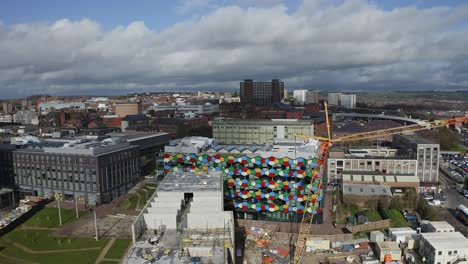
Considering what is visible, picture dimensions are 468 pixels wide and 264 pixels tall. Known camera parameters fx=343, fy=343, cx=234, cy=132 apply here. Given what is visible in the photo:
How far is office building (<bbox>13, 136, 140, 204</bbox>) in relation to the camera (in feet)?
210

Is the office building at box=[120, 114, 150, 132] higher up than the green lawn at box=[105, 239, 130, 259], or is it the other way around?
the office building at box=[120, 114, 150, 132]

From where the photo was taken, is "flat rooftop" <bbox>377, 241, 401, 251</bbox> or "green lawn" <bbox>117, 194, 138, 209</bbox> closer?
"flat rooftop" <bbox>377, 241, 401, 251</bbox>

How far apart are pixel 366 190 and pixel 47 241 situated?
5328 centimetres

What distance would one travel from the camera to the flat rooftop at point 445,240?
133 feet

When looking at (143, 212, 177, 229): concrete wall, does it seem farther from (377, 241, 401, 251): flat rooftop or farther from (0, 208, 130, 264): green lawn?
(377, 241, 401, 251): flat rooftop

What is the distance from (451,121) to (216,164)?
127 feet

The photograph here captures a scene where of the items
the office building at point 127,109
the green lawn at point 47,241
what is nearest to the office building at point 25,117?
the office building at point 127,109

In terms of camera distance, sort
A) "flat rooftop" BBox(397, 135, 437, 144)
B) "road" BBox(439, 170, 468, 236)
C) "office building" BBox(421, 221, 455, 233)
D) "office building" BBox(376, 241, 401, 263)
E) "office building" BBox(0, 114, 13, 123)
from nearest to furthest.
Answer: "office building" BBox(376, 241, 401, 263), "office building" BBox(421, 221, 455, 233), "road" BBox(439, 170, 468, 236), "flat rooftop" BBox(397, 135, 437, 144), "office building" BBox(0, 114, 13, 123)

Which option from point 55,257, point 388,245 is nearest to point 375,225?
point 388,245

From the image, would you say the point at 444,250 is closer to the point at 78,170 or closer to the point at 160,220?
the point at 160,220

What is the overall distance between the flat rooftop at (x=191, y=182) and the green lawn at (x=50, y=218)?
22.5 m

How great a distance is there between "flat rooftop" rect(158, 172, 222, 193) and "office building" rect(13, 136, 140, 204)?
22.7m

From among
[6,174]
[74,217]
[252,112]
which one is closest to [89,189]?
[74,217]

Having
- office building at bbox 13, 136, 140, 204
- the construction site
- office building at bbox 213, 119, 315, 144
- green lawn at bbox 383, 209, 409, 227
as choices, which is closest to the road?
green lawn at bbox 383, 209, 409, 227
